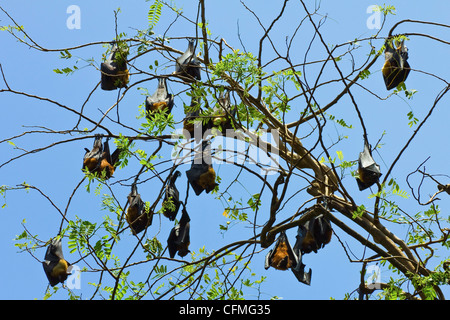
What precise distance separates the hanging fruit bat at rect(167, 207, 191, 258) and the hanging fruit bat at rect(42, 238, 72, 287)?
2.77ft

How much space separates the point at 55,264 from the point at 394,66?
3172 mm

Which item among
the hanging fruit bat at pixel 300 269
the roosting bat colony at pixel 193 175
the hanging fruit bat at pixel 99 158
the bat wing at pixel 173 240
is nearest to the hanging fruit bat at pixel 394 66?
the roosting bat colony at pixel 193 175

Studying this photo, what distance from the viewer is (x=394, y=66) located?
5.80 m

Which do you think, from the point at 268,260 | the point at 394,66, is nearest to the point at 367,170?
the point at 394,66

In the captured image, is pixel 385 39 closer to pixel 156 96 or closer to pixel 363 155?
pixel 363 155

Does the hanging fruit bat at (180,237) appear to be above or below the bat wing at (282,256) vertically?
above

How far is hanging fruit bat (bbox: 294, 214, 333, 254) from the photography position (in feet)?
18.2

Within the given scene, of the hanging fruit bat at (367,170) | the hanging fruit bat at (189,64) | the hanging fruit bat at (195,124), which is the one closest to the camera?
the hanging fruit bat at (195,124)

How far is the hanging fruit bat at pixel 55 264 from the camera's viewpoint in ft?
A: 18.5

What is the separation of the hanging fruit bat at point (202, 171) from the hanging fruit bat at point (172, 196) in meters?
0.22

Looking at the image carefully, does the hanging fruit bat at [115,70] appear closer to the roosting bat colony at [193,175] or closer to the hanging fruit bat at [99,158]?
the roosting bat colony at [193,175]

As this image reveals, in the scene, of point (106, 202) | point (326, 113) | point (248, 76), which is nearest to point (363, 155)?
point (326, 113)

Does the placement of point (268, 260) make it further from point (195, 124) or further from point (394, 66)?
point (394, 66)

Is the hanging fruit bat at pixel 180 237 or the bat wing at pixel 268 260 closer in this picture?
the hanging fruit bat at pixel 180 237
